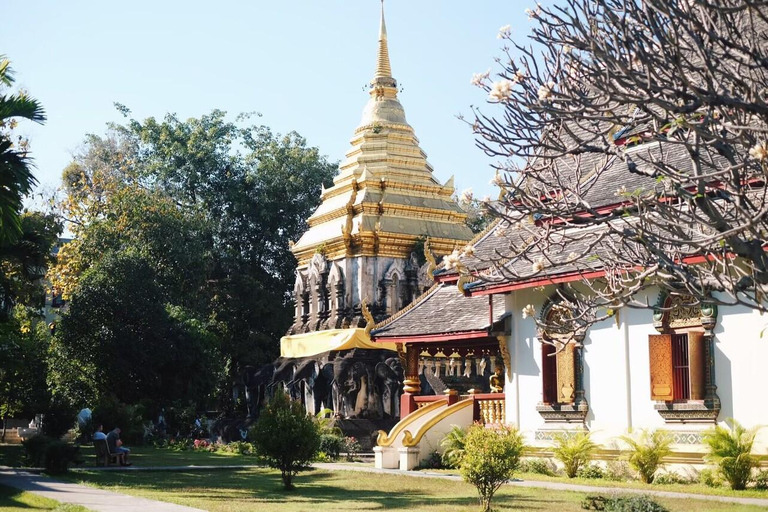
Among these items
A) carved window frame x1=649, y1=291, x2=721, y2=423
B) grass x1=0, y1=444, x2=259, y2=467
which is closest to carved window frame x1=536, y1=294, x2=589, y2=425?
carved window frame x1=649, y1=291, x2=721, y2=423

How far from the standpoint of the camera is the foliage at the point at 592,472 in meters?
16.8

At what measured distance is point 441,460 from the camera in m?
19.7

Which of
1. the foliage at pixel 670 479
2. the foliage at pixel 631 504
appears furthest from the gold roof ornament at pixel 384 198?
the foliage at pixel 631 504

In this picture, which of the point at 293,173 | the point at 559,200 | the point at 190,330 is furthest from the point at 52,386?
the point at 559,200

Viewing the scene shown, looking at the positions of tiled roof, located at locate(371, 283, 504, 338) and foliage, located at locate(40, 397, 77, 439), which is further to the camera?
foliage, located at locate(40, 397, 77, 439)

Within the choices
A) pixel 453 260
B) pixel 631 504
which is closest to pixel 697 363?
pixel 631 504

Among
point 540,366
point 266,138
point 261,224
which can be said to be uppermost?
point 266,138

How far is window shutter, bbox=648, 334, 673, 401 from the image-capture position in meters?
15.9

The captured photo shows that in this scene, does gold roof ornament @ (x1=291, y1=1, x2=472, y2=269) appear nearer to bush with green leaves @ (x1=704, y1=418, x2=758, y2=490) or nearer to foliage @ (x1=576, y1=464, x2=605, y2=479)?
foliage @ (x1=576, y1=464, x2=605, y2=479)

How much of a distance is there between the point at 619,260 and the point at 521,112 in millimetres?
1690

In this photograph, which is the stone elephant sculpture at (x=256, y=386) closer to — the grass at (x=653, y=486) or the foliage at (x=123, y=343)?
the foliage at (x=123, y=343)

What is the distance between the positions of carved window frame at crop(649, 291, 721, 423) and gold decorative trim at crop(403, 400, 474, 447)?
16.8ft

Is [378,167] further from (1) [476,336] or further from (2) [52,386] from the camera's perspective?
(1) [476,336]

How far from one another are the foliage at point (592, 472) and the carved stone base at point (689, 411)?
5.08ft
